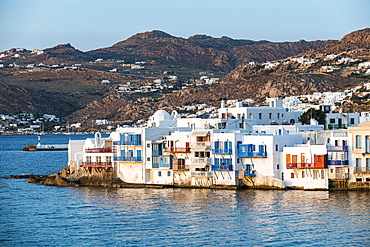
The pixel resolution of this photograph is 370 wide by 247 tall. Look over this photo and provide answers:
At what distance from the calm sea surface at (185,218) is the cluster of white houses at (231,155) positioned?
4.66 ft

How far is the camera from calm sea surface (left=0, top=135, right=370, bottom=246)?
40750mm

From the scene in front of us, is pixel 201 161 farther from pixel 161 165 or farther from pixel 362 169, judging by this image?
pixel 362 169

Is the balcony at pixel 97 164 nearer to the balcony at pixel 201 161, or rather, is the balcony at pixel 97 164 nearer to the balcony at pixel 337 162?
the balcony at pixel 201 161

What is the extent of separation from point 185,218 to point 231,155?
10.2m

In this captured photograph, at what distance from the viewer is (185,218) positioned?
45.8 meters

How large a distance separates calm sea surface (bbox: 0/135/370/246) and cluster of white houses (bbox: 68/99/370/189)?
1.42m

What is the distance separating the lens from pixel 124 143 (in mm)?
60219

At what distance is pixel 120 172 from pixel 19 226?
1563 centimetres

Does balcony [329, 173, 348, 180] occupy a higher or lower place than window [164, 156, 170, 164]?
lower

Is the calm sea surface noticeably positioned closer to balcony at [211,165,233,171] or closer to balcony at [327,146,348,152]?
balcony at [211,165,233,171]

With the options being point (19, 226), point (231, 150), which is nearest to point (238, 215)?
point (231, 150)

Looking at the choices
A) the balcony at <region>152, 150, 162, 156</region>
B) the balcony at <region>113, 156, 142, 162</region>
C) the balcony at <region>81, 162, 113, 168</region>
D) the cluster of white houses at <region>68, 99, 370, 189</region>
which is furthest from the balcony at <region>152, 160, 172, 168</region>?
the balcony at <region>81, 162, 113, 168</region>

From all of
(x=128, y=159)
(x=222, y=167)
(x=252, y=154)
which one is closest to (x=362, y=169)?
(x=252, y=154)

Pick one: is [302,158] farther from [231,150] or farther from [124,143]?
[124,143]
